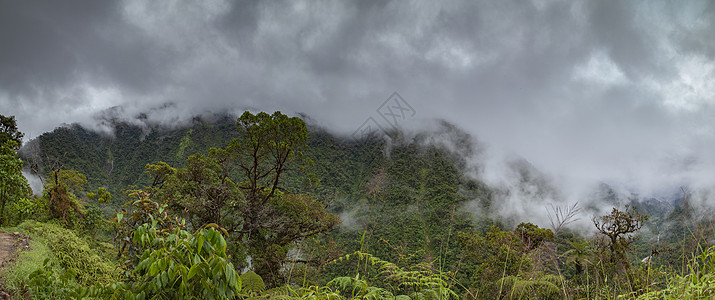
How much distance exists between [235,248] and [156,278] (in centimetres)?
844

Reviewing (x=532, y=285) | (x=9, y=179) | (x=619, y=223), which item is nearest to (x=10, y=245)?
(x=9, y=179)

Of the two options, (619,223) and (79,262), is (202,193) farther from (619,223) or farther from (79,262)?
(619,223)

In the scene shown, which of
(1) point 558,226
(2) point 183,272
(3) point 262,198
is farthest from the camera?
(3) point 262,198

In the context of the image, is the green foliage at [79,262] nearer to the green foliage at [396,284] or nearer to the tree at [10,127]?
the green foliage at [396,284]

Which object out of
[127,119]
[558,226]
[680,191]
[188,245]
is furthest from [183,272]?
[127,119]

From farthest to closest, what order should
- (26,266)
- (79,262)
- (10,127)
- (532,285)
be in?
(10,127)
(79,262)
(26,266)
(532,285)

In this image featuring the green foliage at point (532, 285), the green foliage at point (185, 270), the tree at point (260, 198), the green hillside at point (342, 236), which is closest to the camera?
the green foliage at point (185, 270)

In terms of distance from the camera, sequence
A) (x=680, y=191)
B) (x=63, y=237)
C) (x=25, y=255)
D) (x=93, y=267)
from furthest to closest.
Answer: (x=63, y=237) < (x=93, y=267) < (x=25, y=255) < (x=680, y=191)

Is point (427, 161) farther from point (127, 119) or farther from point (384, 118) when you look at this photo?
point (127, 119)

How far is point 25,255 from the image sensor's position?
3.14m

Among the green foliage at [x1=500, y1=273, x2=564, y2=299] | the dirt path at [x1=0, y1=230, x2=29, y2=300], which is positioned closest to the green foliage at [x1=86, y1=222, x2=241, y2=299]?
the green foliage at [x1=500, y1=273, x2=564, y2=299]

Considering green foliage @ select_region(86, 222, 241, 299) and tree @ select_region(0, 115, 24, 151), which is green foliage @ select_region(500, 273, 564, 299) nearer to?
green foliage @ select_region(86, 222, 241, 299)

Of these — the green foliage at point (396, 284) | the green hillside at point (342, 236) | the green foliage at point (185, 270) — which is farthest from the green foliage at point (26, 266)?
the green foliage at point (396, 284)

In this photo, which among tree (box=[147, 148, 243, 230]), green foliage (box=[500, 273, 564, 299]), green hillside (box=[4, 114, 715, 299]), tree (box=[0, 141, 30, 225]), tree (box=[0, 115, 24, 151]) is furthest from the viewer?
tree (box=[0, 115, 24, 151])
